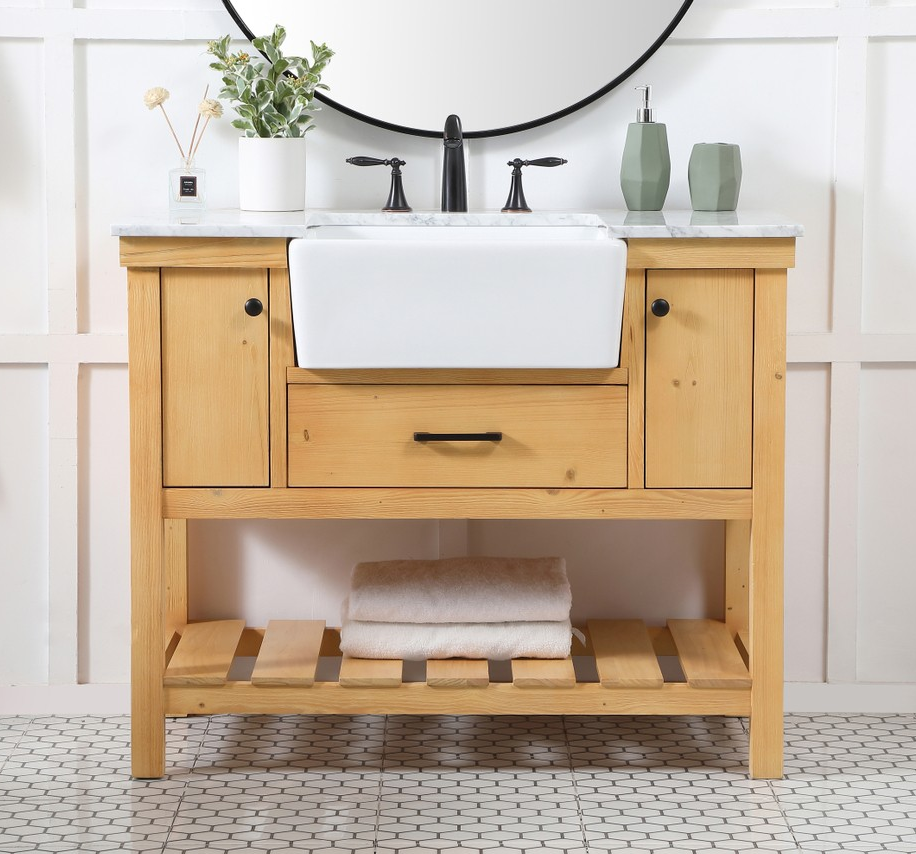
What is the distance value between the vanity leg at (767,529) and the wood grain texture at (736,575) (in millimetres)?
260

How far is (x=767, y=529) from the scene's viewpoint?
1891mm

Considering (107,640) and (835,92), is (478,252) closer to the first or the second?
(835,92)

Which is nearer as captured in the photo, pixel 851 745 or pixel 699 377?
pixel 699 377

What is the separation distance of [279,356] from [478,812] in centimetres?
78

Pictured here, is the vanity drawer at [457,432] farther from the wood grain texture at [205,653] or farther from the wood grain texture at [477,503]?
the wood grain texture at [205,653]

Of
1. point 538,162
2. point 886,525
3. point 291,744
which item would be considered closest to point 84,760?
point 291,744

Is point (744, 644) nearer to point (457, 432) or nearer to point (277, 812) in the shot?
point (457, 432)

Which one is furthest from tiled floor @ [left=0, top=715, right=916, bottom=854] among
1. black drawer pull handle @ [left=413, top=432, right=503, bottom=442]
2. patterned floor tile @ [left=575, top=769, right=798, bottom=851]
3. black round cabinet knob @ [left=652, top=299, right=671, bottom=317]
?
black round cabinet knob @ [left=652, top=299, right=671, bottom=317]

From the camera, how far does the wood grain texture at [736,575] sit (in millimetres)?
2199

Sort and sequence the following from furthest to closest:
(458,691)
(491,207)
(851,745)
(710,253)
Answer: (491,207)
(851,745)
(458,691)
(710,253)

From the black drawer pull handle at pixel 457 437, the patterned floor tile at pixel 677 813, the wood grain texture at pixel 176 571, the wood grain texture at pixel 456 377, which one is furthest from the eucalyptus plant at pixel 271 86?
the patterned floor tile at pixel 677 813

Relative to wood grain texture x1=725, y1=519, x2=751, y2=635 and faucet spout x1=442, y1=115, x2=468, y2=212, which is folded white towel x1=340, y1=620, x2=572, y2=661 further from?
faucet spout x1=442, y1=115, x2=468, y2=212

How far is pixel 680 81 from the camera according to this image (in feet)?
7.28

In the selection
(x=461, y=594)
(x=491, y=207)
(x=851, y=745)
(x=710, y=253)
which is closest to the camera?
(x=710, y=253)
